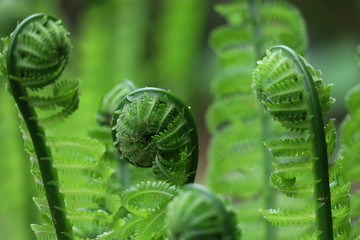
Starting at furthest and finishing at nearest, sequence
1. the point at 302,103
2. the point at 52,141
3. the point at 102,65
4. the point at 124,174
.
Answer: the point at 102,65
the point at 124,174
the point at 52,141
the point at 302,103

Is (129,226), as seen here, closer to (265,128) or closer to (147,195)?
(147,195)

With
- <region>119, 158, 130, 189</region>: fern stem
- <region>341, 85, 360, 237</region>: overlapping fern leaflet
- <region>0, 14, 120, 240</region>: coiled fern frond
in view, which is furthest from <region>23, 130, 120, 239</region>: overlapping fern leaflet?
<region>341, 85, 360, 237</region>: overlapping fern leaflet

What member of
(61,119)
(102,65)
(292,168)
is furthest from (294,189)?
(102,65)

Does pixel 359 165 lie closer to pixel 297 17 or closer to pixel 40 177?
pixel 297 17

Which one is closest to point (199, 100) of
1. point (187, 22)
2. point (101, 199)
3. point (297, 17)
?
point (187, 22)

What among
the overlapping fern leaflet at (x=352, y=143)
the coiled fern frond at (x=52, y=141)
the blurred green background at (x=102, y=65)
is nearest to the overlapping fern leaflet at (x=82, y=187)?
the coiled fern frond at (x=52, y=141)
